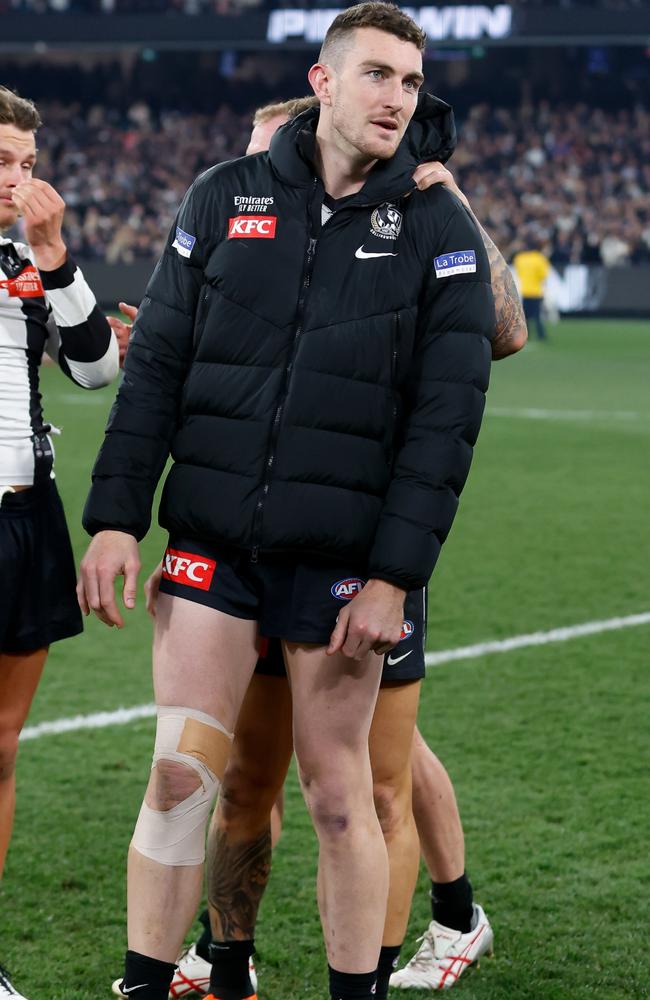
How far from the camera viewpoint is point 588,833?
13.9 ft

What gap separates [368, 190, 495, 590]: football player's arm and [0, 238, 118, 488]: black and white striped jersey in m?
0.77

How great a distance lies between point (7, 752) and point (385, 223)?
1.47 m

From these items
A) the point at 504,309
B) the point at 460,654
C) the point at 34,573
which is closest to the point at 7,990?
the point at 34,573

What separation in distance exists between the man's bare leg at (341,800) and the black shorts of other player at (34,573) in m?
0.74

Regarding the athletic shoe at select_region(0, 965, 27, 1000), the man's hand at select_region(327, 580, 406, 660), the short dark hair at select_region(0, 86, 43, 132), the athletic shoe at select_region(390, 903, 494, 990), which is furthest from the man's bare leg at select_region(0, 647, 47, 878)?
the short dark hair at select_region(0, 86, 43, 132)

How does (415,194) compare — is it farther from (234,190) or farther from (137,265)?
(137,265)

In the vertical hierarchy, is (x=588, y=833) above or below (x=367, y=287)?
below

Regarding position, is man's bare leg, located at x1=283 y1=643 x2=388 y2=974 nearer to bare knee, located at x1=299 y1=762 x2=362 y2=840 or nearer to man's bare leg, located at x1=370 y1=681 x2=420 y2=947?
bare knee, located at x1=299 y1=762 x2=362 y2=840

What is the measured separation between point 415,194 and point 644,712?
3159 millimetres

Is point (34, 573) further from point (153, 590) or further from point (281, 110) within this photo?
point (281, 110)

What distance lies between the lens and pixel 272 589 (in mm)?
2723

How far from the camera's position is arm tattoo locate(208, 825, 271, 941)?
305cm

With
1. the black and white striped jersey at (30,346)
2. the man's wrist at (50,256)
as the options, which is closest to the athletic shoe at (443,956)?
the black and white striped jersey at (30,346)

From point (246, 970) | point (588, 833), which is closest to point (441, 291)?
point (246, 970)
